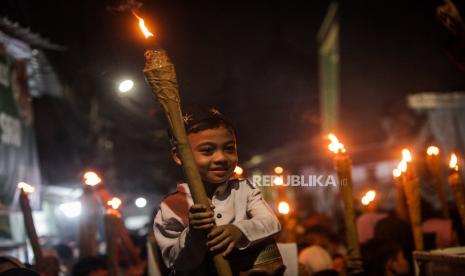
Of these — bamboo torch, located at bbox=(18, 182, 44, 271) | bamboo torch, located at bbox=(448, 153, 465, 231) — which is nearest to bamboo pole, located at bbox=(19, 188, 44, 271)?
bamboo torch, located at bbox=(18, 182, 44, 271)

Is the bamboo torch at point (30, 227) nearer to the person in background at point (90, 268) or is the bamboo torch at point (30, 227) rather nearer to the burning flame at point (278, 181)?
the person in background at point (90, 268)

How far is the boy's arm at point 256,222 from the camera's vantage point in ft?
9.69

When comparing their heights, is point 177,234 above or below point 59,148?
below

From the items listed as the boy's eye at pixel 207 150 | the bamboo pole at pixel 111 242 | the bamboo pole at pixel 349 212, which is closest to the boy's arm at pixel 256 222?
the boy's eye at pixel 207 150

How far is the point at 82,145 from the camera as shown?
1891cm

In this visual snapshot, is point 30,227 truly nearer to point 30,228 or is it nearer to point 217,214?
point 30,228

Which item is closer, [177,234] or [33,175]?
[177,234]

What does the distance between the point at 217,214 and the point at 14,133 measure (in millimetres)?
6363

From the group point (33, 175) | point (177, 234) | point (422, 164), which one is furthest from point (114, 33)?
point (422, 164)

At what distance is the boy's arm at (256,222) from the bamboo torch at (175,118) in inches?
10.9

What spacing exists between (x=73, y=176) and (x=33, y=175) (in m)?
10.4

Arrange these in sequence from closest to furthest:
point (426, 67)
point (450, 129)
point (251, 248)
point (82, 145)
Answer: point (251, 248)
point (450, 129)
point (426, 67)
point (82, 145)

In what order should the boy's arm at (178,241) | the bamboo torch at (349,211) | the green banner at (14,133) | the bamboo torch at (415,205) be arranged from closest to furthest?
the boy's arm at (178,241), the bamboo torch at (349,211), the bamboo torch at (415,205), the green banner at (14,133)

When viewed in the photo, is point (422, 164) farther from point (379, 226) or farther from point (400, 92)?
point (400, 92)
